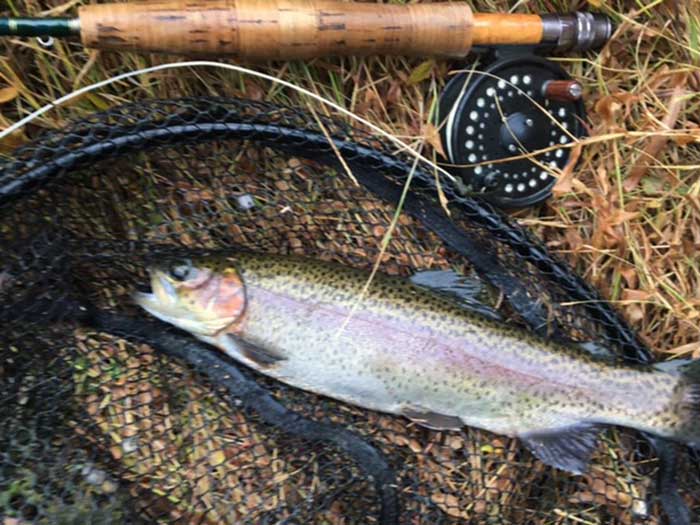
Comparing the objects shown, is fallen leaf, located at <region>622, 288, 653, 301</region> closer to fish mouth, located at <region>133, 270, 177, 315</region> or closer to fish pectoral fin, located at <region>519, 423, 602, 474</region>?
fish pectoral fin, located at <region>519, 423, 602, 474</region>

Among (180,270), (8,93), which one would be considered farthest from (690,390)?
(8,93)

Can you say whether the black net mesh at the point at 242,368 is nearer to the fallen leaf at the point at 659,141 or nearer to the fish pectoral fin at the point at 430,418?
the fish pectoral fin at the point at 430,418

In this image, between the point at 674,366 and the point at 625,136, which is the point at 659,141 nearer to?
the point at 625,136

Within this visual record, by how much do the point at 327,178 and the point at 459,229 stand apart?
399 millimetres

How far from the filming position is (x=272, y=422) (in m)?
1.96

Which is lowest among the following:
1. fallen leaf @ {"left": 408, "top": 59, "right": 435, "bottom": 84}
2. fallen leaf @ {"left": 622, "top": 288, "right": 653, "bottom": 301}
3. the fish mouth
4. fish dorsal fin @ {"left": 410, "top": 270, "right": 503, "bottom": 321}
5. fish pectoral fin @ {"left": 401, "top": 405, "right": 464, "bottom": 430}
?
fish pectoral fin @ {"left": 401, "top": 405, "right": 464, "bottom": 430}

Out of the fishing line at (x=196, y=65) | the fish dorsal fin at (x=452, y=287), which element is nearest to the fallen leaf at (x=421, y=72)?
the fishing line at (x=196, y=65)

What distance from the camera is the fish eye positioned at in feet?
6.11

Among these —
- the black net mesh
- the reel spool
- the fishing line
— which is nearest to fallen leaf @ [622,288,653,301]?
the black net mesh

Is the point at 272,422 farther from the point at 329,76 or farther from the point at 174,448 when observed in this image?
the point at 329,76

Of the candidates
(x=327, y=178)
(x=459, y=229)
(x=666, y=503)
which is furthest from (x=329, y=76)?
(x=666, y=503)

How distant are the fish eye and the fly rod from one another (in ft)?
1.73

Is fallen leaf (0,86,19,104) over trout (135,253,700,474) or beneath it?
over

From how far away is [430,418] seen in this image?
1965 millimetres
